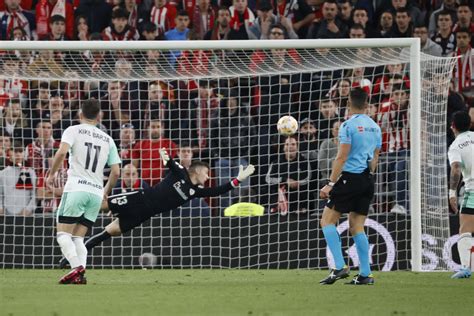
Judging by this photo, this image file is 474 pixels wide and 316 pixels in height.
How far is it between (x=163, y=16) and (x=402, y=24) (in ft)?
13.3

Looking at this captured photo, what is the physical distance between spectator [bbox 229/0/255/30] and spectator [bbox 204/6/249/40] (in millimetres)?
192

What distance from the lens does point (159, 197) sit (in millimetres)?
14703

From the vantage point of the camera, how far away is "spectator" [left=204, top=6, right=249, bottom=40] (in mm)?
18266

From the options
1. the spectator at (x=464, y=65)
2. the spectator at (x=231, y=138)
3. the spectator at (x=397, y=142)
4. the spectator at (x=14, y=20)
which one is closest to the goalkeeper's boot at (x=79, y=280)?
the spectator at (x=231, y=138)

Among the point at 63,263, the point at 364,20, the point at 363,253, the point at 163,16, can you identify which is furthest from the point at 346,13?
the point at 363,253

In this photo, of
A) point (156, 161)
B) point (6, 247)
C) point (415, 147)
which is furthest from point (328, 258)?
point (6, 247)

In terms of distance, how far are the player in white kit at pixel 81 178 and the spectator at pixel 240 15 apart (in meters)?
6.93

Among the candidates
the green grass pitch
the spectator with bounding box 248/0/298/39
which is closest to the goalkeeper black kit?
the green grass pitch

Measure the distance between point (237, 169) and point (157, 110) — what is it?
1.47 m

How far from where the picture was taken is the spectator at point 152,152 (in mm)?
16312

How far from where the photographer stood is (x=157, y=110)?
1658 centimetres

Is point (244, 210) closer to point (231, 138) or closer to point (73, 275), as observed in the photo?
point (231, 138)

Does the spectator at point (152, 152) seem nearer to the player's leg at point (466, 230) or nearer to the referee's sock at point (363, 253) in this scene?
the player's leg at point (466, 230)

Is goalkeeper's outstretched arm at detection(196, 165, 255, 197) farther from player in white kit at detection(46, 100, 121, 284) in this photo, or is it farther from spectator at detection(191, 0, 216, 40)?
spectator at detection(191, 0, 216, 40)
